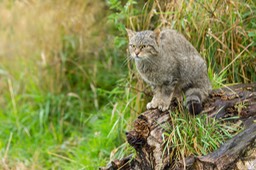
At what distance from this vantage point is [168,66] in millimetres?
4215

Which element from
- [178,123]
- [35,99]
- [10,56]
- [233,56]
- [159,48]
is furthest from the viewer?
[10,56]

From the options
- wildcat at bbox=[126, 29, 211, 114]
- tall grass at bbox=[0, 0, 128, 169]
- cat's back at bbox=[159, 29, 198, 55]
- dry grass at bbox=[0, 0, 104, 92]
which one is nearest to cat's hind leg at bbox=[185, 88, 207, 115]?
wildcat at bbox=[126, 29, 211, 114]

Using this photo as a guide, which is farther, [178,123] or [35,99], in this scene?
[35,99]

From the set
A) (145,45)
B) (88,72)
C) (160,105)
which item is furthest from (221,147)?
(88,72)

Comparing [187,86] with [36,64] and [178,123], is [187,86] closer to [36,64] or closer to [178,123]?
[178,123]

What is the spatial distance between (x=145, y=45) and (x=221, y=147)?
1.07 m

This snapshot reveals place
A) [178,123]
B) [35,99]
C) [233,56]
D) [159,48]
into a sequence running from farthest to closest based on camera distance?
[35,99] < [233,56] < [159,48] < [178,123]

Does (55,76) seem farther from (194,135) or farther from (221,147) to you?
(221,147)

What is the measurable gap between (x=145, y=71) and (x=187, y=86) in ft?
1.24

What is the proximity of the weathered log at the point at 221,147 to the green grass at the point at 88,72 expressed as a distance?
11 cm

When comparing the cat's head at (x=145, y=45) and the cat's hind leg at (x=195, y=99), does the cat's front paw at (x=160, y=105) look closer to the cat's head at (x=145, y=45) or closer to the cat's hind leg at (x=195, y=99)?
the cat's hind leg at (x=195, y=99)

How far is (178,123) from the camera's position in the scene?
3.96 m

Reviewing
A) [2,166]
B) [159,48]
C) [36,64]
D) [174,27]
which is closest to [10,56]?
[36,64]

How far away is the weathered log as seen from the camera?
3.53m
